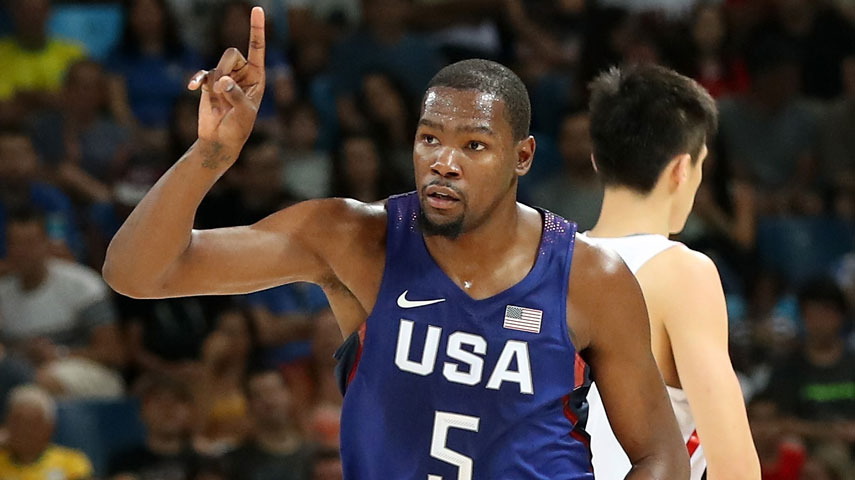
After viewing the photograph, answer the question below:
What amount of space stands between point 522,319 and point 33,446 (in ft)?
14.8

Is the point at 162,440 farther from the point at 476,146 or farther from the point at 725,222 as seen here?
the point at 476,146

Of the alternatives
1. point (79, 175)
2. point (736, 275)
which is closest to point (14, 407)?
point (79, 175)

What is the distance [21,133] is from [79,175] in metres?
0.46

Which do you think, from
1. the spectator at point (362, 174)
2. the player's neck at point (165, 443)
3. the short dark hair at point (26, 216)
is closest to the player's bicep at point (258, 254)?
the player's neck at point (165, 443)

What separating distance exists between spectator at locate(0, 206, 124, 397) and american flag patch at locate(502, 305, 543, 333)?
16.7 feet

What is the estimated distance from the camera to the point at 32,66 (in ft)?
30.9

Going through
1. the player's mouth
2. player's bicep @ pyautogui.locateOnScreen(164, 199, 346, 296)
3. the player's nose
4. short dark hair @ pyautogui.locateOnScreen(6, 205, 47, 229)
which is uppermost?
the player's nose

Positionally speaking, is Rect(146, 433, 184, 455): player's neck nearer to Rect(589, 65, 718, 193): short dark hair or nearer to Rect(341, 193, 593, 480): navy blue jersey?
Rect(589, 65, 718, 193): short dark hair

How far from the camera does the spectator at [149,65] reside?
31.0 ft

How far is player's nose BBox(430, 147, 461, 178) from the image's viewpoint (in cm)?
300

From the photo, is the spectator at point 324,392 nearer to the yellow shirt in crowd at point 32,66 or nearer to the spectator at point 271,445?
the spectator at point 271,445

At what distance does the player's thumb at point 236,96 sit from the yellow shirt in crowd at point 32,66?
22.3ft

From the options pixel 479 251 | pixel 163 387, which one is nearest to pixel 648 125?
pixel 479 251

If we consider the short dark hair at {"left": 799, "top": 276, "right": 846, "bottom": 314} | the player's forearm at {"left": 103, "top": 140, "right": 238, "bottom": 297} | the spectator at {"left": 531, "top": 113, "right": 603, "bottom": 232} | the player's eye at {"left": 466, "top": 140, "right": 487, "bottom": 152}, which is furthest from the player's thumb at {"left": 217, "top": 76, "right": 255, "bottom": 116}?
the short dark hair at {"left": 799, "top": 276, "right": 846, "bottom": 314}
